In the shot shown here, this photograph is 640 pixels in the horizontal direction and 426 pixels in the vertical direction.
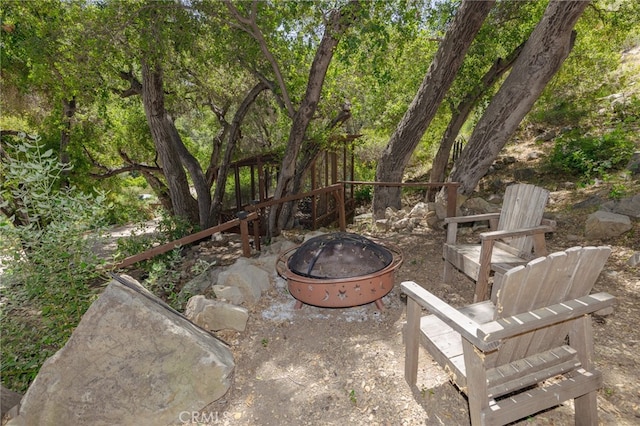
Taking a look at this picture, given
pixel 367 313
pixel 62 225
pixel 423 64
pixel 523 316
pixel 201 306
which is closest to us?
pixel 523 316

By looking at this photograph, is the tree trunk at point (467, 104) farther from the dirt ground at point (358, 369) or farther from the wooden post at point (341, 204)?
the dirt ground at point (358, 369)

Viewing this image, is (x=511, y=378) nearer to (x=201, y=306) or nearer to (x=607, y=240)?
(x=201, y=306)

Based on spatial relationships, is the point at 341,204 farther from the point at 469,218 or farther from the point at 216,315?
the point at 216,315

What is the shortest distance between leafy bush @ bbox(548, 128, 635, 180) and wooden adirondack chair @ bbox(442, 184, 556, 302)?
4889 millimetres

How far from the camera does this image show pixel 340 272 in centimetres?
312

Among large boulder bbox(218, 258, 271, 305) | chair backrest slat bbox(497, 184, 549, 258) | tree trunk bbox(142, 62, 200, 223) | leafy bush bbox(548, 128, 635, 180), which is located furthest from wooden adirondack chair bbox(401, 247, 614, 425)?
leafy bush bbox(548, 128, 635, 180)

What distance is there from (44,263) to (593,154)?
1003 cm

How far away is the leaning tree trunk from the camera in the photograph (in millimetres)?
4535

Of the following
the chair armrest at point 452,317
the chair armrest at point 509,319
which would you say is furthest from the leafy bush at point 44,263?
the chair armrest at point 509,319

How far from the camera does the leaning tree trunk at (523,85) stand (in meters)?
4.54

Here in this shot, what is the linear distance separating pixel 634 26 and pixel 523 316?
29.3 ft

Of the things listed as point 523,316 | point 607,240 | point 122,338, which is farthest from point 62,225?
point 607,240

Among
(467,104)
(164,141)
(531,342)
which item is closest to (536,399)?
(531,342)

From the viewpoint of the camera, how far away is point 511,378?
66.3 inches
